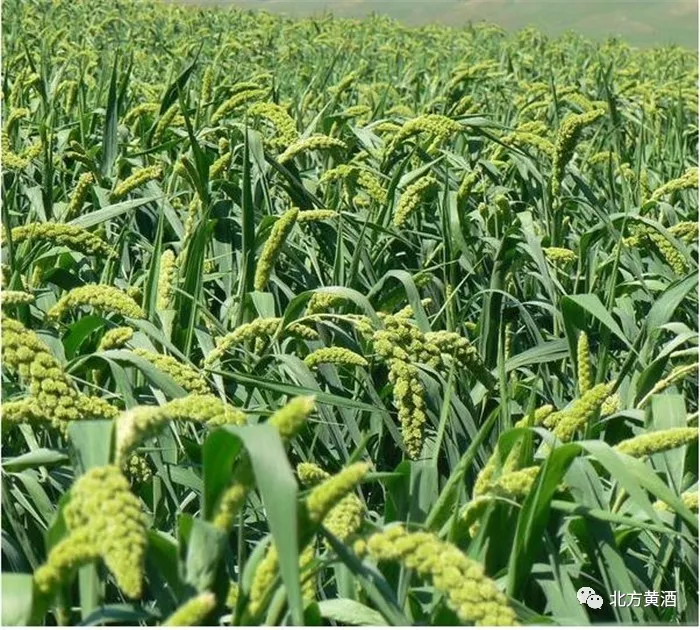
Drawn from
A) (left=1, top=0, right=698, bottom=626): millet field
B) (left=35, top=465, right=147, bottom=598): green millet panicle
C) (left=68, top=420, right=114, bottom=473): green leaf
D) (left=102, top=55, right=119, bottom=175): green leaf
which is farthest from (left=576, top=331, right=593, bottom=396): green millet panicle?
(left=102, top=55, right=119, bottom=175): green leaf

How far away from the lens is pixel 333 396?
1.79m

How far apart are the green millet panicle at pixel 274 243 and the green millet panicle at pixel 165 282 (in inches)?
7.1

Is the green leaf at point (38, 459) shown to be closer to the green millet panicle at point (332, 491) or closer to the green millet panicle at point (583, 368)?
the green millet panicle at point (332, 491)

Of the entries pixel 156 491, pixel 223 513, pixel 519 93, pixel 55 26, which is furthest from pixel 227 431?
pixel 55 26

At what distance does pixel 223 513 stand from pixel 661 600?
2.72ft

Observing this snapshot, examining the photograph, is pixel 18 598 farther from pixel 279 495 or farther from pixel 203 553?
pixel 279 495

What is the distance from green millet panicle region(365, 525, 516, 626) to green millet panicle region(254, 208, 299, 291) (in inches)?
40.2

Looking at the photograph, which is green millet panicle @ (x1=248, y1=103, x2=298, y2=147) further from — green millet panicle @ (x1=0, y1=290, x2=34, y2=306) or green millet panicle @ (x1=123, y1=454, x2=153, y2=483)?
green millet panicle @ (x1=123, y1=454, x2=153, y2=483)

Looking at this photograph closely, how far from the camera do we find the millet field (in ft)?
3.76

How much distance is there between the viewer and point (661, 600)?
1667 mm

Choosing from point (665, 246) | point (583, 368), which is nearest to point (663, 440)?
point (583, 368)

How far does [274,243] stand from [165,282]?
0.28 m

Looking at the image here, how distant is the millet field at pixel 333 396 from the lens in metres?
1.15

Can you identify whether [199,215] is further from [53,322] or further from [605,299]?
[605,299]
